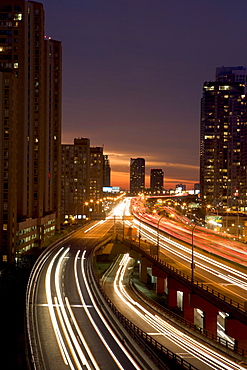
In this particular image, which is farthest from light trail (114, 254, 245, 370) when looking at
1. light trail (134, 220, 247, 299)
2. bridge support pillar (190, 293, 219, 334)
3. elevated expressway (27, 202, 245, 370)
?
light trail (134, 220, 247, 299)

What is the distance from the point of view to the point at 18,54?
101125 mm

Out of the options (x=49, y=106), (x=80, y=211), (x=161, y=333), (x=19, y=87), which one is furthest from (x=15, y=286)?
(x=80, y=211)

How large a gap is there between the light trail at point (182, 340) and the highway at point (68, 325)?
23.3ft

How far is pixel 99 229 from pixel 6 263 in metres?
33.7

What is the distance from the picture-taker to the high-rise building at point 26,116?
86.1 meters

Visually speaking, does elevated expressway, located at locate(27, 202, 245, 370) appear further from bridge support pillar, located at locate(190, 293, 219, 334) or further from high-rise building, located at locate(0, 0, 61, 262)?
high-rise building, located at locate(0, 0, 61, 262)

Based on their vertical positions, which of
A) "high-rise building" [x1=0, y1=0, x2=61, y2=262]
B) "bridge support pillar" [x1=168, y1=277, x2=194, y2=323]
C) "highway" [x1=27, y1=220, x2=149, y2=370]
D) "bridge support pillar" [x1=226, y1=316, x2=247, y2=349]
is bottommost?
"bridge support pillar" [x1=168, y1=277, x2=194, y2=323]

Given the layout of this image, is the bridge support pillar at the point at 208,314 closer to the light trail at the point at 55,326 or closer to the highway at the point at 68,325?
the highway at the point at 68,325

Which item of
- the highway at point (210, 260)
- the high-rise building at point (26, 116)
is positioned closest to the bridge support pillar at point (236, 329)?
the highway at point (210, 260)

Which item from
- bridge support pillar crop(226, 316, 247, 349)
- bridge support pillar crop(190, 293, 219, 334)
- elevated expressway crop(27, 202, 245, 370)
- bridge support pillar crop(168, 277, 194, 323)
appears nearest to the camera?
elevated expressway crop(27, 202, 245, 370)

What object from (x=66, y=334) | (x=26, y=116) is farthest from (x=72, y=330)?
(x=26, y=116)

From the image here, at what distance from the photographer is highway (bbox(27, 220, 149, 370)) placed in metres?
26.8

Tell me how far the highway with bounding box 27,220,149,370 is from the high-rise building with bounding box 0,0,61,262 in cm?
3507

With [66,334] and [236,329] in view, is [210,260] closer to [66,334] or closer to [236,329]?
[236,329]
